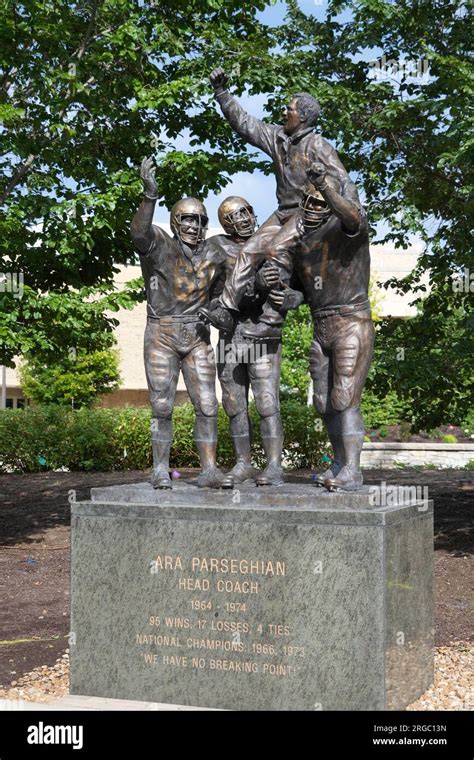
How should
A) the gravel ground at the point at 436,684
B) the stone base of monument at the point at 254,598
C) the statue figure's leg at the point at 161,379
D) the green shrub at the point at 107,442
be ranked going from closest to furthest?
the stone base of monument at the point at 254,598
the gravel ground at the point at 436,684
the statue figure's leg at the point at 161,379
the green shrub at the point at 107,442

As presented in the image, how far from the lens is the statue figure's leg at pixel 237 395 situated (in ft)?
22.4

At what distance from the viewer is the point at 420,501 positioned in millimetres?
6395

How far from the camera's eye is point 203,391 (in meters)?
6.84

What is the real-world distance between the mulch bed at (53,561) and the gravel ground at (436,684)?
0.14 ft

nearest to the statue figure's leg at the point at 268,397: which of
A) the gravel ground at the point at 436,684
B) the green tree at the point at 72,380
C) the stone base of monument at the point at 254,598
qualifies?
the stone base of monument at the point at 254,598

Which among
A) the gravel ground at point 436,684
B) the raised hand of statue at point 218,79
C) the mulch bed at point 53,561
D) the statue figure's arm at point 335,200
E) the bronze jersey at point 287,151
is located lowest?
the gravel ground at point 436,684

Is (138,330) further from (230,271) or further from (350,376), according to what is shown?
(350,376)

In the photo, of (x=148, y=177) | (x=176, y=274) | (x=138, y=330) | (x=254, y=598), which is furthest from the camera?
(x=138, y=330)

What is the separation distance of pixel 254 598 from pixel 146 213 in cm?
250

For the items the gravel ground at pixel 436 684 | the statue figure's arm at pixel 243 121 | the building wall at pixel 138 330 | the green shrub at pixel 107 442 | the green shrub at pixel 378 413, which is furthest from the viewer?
the building wall at pixel 138 330

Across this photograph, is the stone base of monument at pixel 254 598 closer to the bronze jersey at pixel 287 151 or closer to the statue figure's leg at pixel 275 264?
the statue figure's leg at pixel 275 264

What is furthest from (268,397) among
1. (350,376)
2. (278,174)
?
(278,174)

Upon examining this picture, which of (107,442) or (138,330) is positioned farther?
(138,330)

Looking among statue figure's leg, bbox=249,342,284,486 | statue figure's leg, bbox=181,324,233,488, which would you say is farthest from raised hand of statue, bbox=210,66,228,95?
statue figure's leg, bbox=249,342,284,486
